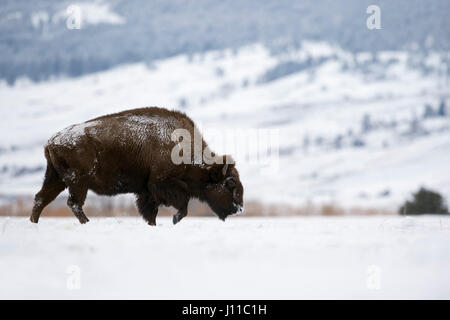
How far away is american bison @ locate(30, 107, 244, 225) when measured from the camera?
12.5m

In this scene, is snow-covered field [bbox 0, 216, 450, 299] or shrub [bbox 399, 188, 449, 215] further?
shrub [bbox 399, 188, 449, 215]

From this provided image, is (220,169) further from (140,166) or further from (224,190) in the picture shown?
(140,166)

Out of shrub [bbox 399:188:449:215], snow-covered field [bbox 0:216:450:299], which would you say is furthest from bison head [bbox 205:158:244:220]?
shrub [bbox 399:188:449:215]

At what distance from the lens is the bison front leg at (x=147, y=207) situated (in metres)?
13.4

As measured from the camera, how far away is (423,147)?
521 ft

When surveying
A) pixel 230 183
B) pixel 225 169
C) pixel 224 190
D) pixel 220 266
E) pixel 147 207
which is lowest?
pixel 220 266

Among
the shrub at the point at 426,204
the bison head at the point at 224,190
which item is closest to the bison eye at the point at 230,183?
the bison head at the point at 224,190

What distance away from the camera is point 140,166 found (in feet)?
42.4

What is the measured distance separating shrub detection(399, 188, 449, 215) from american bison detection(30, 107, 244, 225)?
19.7 meters

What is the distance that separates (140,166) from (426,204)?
21886 millimetres

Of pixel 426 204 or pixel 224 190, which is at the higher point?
pixel 224 190

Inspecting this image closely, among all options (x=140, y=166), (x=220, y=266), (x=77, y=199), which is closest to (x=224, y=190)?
(x=140, y=166)

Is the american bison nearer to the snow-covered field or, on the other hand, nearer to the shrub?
the snow-covered field
